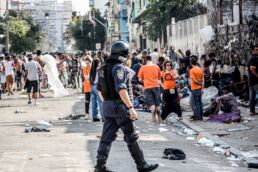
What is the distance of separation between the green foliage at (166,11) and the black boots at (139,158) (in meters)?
28.8

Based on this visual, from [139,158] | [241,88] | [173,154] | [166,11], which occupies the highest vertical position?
[166,11]

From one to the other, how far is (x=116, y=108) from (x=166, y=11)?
31.6 metres

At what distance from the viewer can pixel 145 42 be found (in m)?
67.5

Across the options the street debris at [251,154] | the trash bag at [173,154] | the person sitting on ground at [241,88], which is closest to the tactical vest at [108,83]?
the trash bag at [173,154]

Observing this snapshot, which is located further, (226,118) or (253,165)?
(226,118)

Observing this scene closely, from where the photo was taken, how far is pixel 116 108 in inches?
342

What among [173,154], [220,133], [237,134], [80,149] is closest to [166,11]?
[220,133]

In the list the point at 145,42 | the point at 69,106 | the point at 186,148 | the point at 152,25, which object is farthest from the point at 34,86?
the point at 145,42

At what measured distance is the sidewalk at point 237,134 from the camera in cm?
1096

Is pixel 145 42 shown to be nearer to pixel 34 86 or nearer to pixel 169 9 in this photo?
pixel 169 9

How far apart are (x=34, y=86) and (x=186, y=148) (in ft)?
36.0

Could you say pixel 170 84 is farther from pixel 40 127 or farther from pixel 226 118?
pixel 40 127

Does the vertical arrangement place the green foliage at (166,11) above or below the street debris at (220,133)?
above

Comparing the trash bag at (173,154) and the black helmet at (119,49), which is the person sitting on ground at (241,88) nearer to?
the trash bag at (173,154)
